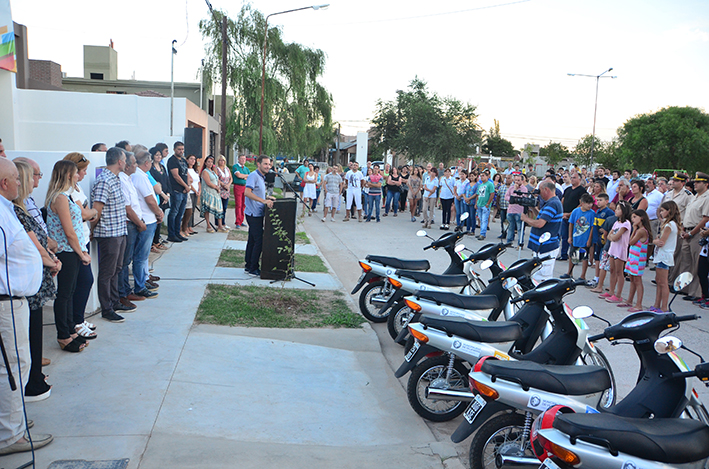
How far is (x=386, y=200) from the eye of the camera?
2014cm

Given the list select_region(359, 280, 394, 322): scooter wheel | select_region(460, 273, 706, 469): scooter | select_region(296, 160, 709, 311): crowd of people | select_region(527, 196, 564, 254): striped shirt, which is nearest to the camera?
select_region(460, 273, 706, 469): scooter

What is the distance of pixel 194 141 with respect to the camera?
16.0 metres

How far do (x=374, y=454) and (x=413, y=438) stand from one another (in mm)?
437

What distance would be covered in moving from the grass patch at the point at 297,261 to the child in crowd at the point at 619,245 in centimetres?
482

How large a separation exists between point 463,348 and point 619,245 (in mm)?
5320

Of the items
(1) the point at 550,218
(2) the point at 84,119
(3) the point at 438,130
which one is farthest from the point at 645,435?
(3) the point at 438,130

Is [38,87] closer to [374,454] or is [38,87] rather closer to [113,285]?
[113,285]

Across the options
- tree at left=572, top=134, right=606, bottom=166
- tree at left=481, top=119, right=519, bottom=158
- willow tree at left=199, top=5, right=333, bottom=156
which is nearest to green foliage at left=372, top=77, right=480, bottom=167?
willow tree at left=199, top=5, right=333, bottom=156

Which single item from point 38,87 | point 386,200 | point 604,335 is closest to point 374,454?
point 604,335

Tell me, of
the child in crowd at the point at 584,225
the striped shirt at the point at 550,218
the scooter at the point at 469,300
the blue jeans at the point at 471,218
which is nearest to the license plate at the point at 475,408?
the scooter at the point at 469,300

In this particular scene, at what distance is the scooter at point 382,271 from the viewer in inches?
261

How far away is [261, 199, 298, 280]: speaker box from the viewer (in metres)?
8.13

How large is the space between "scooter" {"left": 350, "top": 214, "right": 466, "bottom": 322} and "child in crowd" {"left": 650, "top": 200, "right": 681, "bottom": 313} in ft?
10.9

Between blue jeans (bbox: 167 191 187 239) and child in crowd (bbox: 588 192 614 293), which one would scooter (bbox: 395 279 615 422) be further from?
blue jeans (bbox: 167 191 187 239)
